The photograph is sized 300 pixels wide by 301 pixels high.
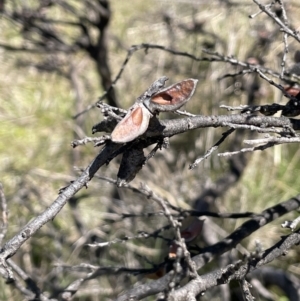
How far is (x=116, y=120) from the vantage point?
30.9 inches

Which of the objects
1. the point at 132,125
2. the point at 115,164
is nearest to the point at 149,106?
the point at 132,125

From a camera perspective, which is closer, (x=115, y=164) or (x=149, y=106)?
(x=149, y=106)

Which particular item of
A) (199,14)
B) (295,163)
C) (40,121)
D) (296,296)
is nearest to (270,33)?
(295,163)

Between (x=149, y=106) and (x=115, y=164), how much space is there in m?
1.97

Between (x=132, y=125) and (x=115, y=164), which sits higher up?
(x=132, y=125)

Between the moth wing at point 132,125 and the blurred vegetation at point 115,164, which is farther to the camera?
the blurred vegetation at point 115,164

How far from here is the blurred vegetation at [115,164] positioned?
2.49 meters

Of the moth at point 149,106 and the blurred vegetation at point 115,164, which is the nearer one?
the moth at point 149,106

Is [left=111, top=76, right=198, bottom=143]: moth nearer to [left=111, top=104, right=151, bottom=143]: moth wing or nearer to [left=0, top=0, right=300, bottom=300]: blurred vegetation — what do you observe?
[left=111, top=104, right=151, bottom=143]: moth wing

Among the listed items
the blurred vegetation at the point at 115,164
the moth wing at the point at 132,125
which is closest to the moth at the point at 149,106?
the moth wing at the point at 132,125

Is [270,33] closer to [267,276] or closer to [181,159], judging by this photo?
[181,159]

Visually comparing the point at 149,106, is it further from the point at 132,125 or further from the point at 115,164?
A: the point at 115,164

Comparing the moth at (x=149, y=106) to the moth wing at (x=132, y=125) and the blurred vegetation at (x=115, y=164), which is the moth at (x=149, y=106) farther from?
the blurred vegetation at (x=115, y=164)

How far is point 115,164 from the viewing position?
2.72 m
